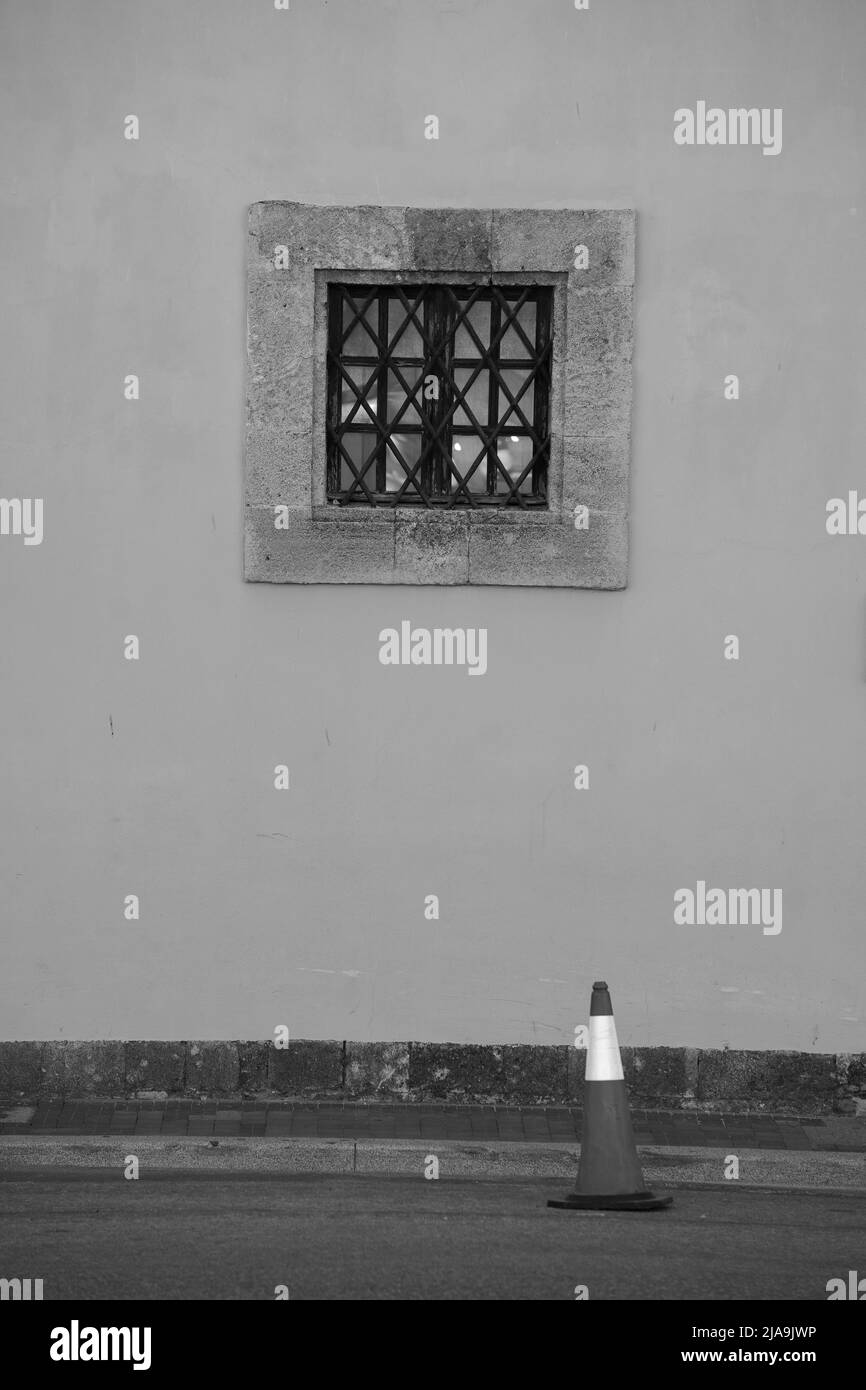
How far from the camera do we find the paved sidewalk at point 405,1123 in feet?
32.0

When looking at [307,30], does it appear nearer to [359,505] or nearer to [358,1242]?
[359,505]

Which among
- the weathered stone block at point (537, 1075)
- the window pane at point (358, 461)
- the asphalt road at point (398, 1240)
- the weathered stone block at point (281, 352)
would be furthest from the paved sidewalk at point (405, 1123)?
the weathered stone block at point (281, 352)

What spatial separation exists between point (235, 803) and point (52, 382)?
2193mm

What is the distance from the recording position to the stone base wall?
412 inches

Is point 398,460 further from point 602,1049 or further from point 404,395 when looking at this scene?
point 602,1049

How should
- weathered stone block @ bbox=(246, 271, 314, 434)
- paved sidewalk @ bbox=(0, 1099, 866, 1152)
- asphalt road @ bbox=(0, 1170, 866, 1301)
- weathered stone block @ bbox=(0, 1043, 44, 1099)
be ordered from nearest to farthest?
asphalt road @ bbox=(0, 1170, 866, 1301), paved sidewalk @ bbox=(0, 1099, 866, 1152), weathered stone block @ bbox=(0, 1043, 44, 1099), weathered stone block @ bbox=(246, 271, 314, 434)

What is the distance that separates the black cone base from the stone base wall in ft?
8.30

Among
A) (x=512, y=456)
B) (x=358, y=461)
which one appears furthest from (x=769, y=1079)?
(x=358, y=461)

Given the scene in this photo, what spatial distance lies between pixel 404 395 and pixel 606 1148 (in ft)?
13.9

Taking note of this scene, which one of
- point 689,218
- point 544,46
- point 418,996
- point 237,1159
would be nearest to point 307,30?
point 544,46

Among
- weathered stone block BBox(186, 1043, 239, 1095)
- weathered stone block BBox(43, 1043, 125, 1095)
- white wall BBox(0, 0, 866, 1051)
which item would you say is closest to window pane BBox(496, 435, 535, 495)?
white wall BBox(0, 0, 866, 1051)

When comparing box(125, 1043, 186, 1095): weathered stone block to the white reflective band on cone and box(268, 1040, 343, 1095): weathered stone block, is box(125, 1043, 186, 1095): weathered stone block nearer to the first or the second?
box(268, 1040, 343, 1095): weathered stone block

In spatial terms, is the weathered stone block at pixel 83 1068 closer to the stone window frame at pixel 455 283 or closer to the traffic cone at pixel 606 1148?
the stone window frame at pixel 455 283

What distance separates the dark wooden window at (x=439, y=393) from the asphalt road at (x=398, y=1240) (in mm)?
3635
